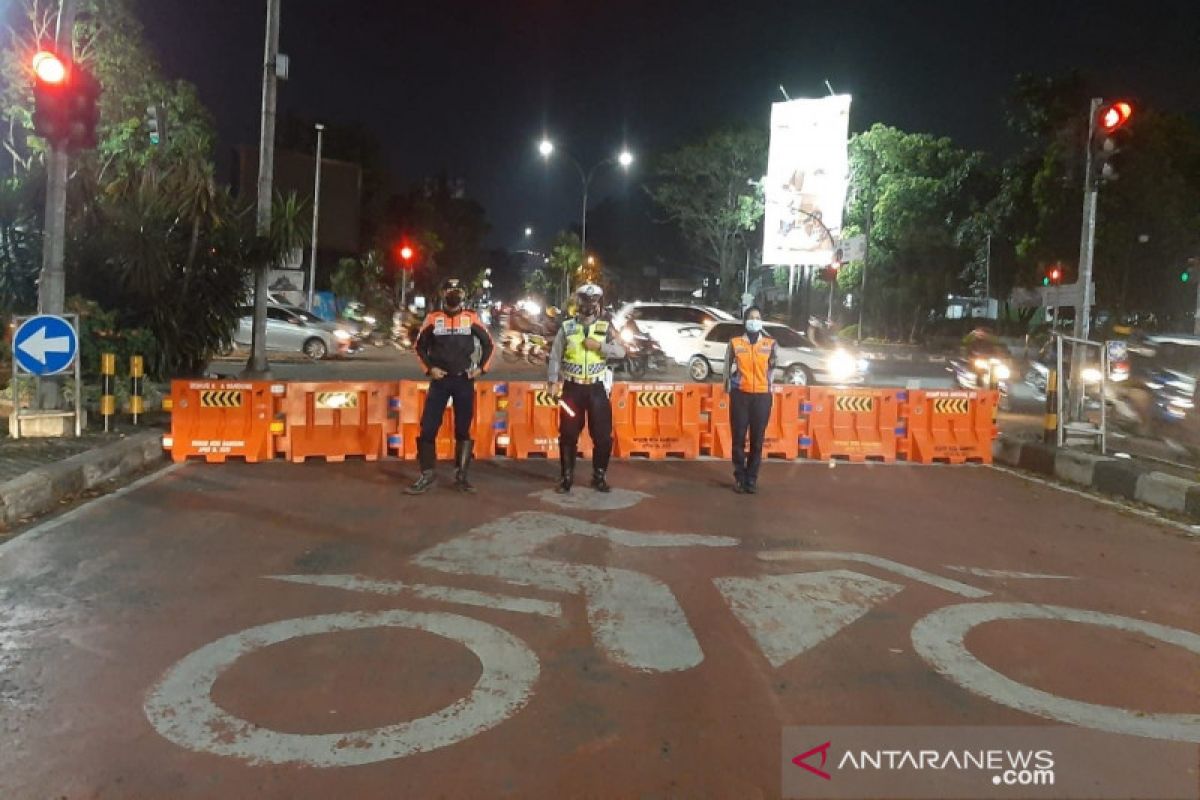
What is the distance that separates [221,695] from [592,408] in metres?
5.18

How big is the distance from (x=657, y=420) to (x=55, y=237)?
267 inches

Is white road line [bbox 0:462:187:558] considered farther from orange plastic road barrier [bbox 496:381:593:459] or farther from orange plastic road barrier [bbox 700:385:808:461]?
orange plastic road barrier [bbox 700:385:808:461]

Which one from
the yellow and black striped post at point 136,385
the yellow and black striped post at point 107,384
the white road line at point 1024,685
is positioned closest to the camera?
the white road line at point 1024,685

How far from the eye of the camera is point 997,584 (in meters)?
6.64

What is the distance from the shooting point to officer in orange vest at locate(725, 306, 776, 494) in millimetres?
9641

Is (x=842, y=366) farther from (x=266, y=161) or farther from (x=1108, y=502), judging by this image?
(x=1108, y=502)

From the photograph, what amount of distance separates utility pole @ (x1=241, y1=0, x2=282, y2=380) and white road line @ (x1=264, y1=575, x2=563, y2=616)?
11.3m

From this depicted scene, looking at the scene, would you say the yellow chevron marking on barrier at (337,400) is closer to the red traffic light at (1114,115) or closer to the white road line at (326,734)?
the white road line at (326,734)

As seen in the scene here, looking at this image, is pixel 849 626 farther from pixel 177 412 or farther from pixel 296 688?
pixel 177 412

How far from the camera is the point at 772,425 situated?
A: 1202 centimetres

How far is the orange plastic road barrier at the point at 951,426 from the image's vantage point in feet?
40.1

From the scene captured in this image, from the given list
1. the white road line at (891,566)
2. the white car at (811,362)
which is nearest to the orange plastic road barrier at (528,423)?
the white road line at (891,566)

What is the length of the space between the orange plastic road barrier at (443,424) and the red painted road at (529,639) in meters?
2.20

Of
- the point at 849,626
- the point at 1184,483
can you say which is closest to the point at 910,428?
the point at 1184,483
